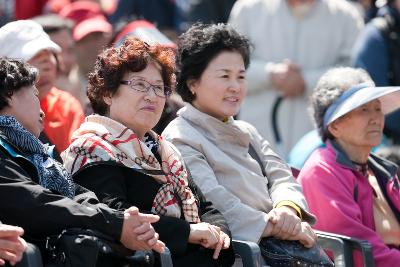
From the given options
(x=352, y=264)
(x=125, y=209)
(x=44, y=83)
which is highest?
(x=44, y=83)

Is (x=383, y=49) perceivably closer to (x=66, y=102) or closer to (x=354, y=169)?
(x=354, y=169)

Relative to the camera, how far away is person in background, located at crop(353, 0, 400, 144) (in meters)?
8.56

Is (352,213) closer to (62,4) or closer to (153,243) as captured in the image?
(153,243)

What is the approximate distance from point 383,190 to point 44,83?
2.08 metres

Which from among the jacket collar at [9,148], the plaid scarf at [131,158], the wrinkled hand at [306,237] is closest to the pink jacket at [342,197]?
the wrinkled hand at [306,237]

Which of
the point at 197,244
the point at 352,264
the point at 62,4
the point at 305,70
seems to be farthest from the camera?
the point at 62,4

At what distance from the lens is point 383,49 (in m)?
8.55

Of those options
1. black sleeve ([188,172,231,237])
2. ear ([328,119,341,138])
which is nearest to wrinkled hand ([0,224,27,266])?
black sleeve ([188,172,231,237])

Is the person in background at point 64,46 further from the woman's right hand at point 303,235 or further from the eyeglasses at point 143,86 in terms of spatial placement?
the woman's right hand at point 303,235

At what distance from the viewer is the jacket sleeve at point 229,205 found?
5707mm

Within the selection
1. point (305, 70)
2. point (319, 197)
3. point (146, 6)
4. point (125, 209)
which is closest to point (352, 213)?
point (319, 197)

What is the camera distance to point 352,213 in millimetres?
6359

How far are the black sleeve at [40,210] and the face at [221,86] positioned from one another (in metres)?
1.50

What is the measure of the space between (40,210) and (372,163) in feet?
8.84
